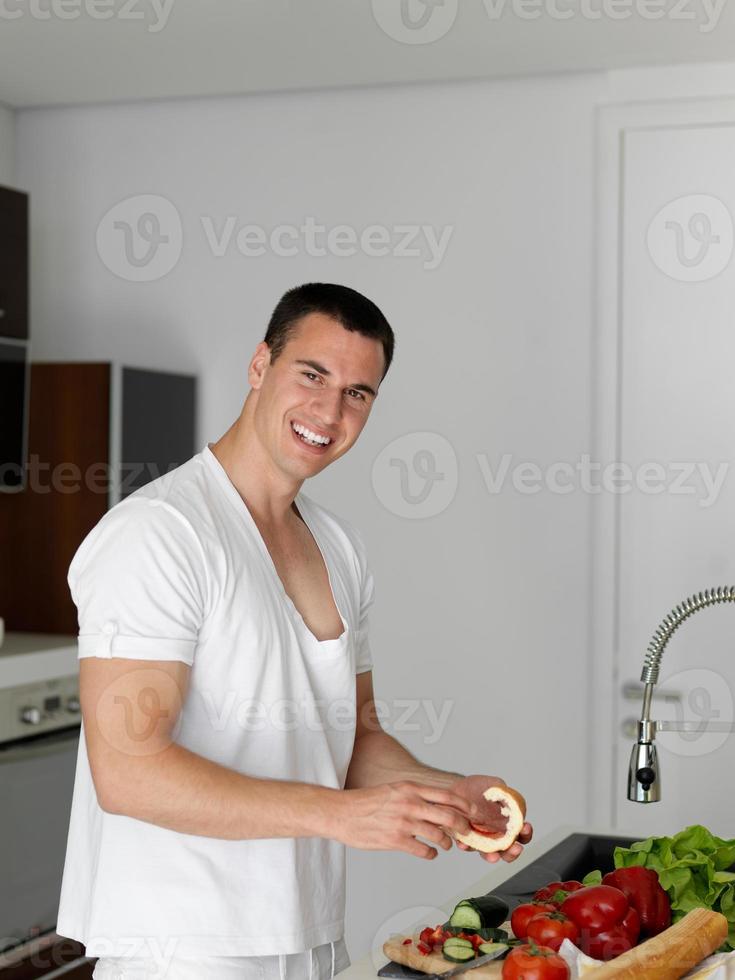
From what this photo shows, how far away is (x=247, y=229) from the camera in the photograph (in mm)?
3381

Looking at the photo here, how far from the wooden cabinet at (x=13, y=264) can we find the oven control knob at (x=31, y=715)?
882mm

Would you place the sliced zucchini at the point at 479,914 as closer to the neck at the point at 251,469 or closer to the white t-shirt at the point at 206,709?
the white t-shirt at the point at 206,709

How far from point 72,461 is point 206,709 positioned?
1.77m

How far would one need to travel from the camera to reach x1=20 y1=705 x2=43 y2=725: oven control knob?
2928 mm

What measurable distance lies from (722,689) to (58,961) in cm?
167

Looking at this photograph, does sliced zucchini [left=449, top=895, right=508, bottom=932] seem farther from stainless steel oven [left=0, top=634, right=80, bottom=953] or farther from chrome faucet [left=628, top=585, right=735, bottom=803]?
stainless steel oven [left=0, top=634, right=80, bottom=953]

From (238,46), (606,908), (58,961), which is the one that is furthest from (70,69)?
(606,908)

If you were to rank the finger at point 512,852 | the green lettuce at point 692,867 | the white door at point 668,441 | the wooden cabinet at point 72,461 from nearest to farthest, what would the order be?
1. the finger at point 512,852
2. the green lettuce at point 692,867
3. the white door at point 668,441
4. the wooden cabinet at point 72,461

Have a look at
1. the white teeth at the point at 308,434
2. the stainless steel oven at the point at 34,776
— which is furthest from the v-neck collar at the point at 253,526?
the stainless steel oven at the point at 34,776

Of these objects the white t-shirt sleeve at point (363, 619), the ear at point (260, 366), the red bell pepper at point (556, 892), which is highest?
the ear at point (260, 366)

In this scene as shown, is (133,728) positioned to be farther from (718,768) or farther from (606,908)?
(718,768)

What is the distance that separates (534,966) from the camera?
4.19ft

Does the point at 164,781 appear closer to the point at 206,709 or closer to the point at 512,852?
the point at 206,709

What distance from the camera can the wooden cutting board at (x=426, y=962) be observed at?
4.38 feet
